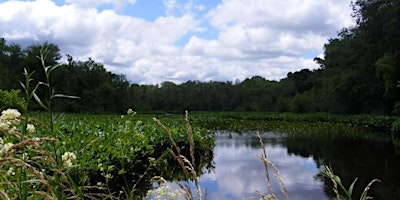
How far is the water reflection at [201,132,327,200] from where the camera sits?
748cm

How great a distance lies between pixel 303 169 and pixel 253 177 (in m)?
1.84

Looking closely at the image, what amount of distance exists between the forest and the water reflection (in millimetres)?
8546

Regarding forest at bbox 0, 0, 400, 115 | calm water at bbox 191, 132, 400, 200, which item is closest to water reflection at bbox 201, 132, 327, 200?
calm water at bbox 191, 132, 400, 200

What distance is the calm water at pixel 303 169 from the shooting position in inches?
302

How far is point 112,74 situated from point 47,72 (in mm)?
49973

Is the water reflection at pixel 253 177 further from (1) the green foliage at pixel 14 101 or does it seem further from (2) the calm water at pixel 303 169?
(1) the green foliage at pixel 14 101

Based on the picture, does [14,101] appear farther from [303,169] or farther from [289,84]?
[289,84]

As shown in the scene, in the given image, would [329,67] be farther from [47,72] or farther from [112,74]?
[47,72]

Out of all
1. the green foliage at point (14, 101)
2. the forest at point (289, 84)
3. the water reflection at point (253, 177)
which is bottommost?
the water reflection at point (253, 177)

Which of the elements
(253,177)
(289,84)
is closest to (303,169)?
(253,177)

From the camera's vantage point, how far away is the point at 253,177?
29.8 feet

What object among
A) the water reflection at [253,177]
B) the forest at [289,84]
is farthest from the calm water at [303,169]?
the forest at [289,84]

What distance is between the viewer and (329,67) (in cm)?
3962

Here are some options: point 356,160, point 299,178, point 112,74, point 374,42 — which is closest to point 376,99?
point 374,42
